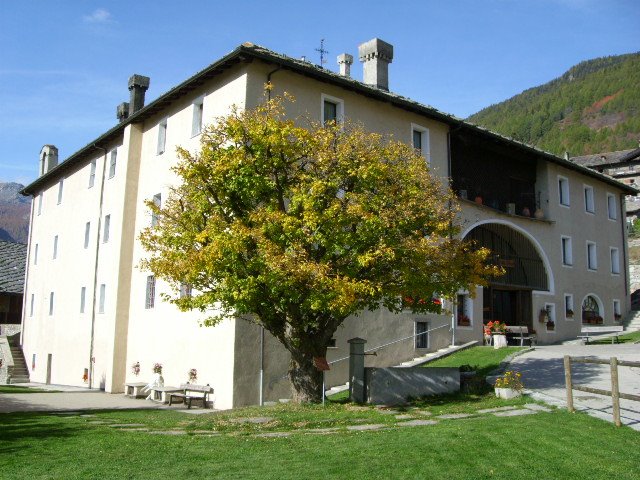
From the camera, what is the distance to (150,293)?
2630 centimetres

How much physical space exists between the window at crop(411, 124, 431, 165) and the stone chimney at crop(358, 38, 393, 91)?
98.0 inches

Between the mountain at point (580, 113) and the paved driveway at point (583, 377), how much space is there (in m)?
117

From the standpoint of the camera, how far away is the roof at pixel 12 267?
147ft

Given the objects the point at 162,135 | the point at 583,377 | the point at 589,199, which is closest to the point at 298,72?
the point at 162,135

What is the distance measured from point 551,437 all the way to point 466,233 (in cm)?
1759

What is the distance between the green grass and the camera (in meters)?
9.22

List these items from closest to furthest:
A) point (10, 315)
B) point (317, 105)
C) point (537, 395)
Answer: point (537, 395), point (317, 105), point (10, 315)

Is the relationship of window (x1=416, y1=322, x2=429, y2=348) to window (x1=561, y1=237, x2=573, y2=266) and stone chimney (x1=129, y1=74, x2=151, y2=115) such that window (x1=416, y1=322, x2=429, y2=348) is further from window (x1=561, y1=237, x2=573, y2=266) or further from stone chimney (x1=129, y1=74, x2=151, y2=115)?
stone chimney (x1=129, y1=74, x2=151, y2=115)

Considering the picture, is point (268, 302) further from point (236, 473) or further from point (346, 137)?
point (236, 473)

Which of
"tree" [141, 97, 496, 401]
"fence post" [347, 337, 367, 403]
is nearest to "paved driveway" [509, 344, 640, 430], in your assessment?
"tree" [141, 97, 496, 401]

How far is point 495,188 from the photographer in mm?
30734

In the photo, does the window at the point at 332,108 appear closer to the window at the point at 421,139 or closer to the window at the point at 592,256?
the window at the point at 421,139

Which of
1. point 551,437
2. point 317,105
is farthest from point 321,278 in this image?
point 317,105

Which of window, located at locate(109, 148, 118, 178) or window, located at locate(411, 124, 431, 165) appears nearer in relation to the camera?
window, located at locate(411, 124, 431, 165)
